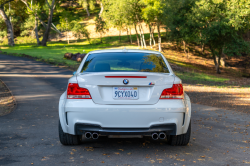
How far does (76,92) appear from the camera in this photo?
15.1 feet

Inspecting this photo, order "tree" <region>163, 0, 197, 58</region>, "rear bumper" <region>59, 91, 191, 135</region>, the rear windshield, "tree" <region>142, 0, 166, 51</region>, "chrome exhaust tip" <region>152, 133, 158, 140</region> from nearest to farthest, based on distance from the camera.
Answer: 1. "rear bumper" <region>59, 91, 191, 135</region>
2. "chrome exhaust tip" <region>152, 133, 158, 140</region>
3. the rear windshield
4. "tree" <region>163, 0, 197, 58</region>
5. "tree" <region>142, 0, 166, 51</region>

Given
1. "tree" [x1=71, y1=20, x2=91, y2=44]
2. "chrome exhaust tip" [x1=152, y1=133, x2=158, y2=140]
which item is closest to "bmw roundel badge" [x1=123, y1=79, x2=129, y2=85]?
"chrome exhaust tip" [x1=152, y1=133, x2=158, y2=140]

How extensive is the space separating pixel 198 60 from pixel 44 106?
38.5m

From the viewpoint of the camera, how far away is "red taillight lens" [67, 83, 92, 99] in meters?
4.57

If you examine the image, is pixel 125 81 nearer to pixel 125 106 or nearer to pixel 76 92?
pixel 125 106

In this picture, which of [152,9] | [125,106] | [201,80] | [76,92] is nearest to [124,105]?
[125,106]

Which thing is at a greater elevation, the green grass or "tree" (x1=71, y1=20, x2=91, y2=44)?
"tree" (x1=71, y1=20, x2=91, y2=44)

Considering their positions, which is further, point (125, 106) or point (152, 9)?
point (152, 9)

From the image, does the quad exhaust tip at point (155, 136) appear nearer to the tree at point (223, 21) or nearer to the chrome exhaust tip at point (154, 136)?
the chrome exhaust tip at point (154, 136)

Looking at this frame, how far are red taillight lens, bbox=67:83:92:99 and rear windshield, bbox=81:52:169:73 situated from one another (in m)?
0.57

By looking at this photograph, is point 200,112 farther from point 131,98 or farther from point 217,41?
point 217,41

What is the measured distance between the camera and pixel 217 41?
114ft

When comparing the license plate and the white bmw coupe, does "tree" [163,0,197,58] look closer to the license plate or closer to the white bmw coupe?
the white bmw coupe

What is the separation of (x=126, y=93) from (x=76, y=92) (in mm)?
789
